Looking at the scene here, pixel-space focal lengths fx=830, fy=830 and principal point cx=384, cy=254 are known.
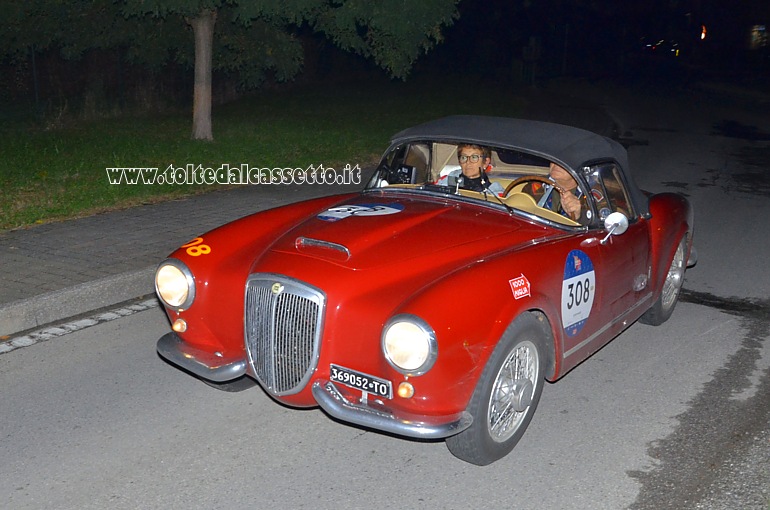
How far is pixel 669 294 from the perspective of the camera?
6.64 meters

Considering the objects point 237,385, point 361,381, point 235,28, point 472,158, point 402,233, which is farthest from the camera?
point 235,28

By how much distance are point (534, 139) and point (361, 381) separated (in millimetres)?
2304

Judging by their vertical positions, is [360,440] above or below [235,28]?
below

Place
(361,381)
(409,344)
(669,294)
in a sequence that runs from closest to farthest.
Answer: (409,344) → (361,381) → (669,294)

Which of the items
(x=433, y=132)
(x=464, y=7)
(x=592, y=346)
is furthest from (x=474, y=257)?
(x=464, y=7)

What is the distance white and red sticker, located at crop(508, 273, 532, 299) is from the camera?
169 inches

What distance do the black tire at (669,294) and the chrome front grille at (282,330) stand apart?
3.29 m

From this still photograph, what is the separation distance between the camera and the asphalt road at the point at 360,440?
13.3 feet

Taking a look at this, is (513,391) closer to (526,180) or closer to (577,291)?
(577,291)

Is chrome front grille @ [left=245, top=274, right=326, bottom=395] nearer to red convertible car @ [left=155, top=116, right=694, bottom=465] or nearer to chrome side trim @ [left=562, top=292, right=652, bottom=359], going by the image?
red convertible car @ [left=155, top=116, right=694, bottom=465]

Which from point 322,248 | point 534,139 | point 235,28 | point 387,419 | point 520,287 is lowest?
point 387,419

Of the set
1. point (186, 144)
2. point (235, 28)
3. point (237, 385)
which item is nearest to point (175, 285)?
point (237, 385)

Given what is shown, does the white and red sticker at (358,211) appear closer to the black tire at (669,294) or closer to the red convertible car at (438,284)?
the red convertible car at (438,284)

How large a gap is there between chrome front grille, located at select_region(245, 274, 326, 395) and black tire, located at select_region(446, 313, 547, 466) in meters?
0.85
